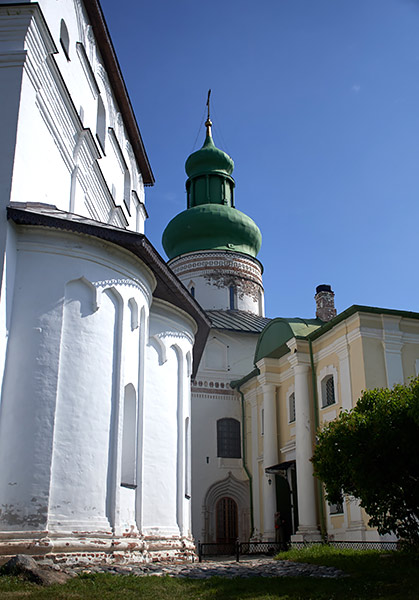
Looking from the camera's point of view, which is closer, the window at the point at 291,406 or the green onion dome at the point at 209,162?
the window at the point at 291,406

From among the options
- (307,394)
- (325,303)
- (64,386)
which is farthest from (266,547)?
(64,386)

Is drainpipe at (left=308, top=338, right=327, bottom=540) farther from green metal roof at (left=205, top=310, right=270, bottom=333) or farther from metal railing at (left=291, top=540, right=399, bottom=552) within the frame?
green metal roof at (left=205, top=310, right=270, bottom=333)

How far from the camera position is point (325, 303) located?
24.1 m

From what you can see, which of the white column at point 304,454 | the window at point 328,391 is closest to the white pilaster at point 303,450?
the white column at point 304,454

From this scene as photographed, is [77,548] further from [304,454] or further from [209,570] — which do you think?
[304,454]

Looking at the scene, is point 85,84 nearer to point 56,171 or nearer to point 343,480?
point 56,171

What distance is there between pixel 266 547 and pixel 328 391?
5.12 meters

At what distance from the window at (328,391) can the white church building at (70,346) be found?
5.80m

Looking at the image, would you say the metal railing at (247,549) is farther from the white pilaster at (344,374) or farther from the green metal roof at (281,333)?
the green metal roof at (281,333)

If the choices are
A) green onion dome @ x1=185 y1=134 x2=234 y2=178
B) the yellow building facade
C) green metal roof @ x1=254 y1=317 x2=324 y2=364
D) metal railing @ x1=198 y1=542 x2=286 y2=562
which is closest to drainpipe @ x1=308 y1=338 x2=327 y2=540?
the yellow building facade

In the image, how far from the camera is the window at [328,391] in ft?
60.2

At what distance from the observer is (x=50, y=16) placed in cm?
1218

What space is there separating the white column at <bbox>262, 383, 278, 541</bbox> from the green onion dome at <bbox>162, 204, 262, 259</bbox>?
996 centimetres

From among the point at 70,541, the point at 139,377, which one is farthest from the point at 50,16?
the point at 70,541
